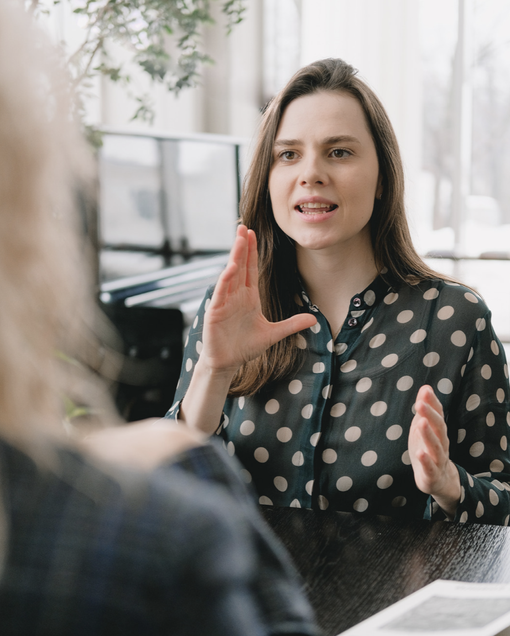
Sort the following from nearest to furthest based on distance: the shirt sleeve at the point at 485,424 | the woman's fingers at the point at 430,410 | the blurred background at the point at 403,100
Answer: the woman's fingers at the point at 430,410 → the shirt sleeve at the point at 485,424 → the blurred background at the point at 403,100

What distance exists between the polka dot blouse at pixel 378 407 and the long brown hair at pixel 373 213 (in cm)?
4

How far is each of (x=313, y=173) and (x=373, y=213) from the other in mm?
183

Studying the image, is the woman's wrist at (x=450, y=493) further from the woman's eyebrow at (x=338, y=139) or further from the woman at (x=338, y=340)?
the woman's eyebrow at (x=338, y=139)

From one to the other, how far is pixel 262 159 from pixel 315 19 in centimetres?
304

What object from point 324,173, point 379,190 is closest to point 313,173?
point 324,173

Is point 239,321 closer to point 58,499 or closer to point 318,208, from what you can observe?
point 318,208

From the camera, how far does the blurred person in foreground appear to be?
1.08ft

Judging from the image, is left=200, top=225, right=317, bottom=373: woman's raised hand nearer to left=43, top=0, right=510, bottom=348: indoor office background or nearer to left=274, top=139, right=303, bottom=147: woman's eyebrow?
left=274, top=139, right=303, bottom=147: woman's eyebrow

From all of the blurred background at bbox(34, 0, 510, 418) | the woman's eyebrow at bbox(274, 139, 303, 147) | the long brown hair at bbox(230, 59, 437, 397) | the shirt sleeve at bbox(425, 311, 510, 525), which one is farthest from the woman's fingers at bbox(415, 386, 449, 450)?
the blurred background at bbox(34, 0, 510, 418)

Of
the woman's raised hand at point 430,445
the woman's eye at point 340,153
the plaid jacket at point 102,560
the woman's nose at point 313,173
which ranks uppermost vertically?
the woman's eye at point 340,153

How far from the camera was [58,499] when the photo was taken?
0.33 meters

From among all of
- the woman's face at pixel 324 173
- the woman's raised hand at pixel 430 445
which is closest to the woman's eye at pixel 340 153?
the woman's face at pixel 324 173

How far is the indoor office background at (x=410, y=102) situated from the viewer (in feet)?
13.1

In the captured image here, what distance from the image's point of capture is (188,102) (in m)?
4.61
